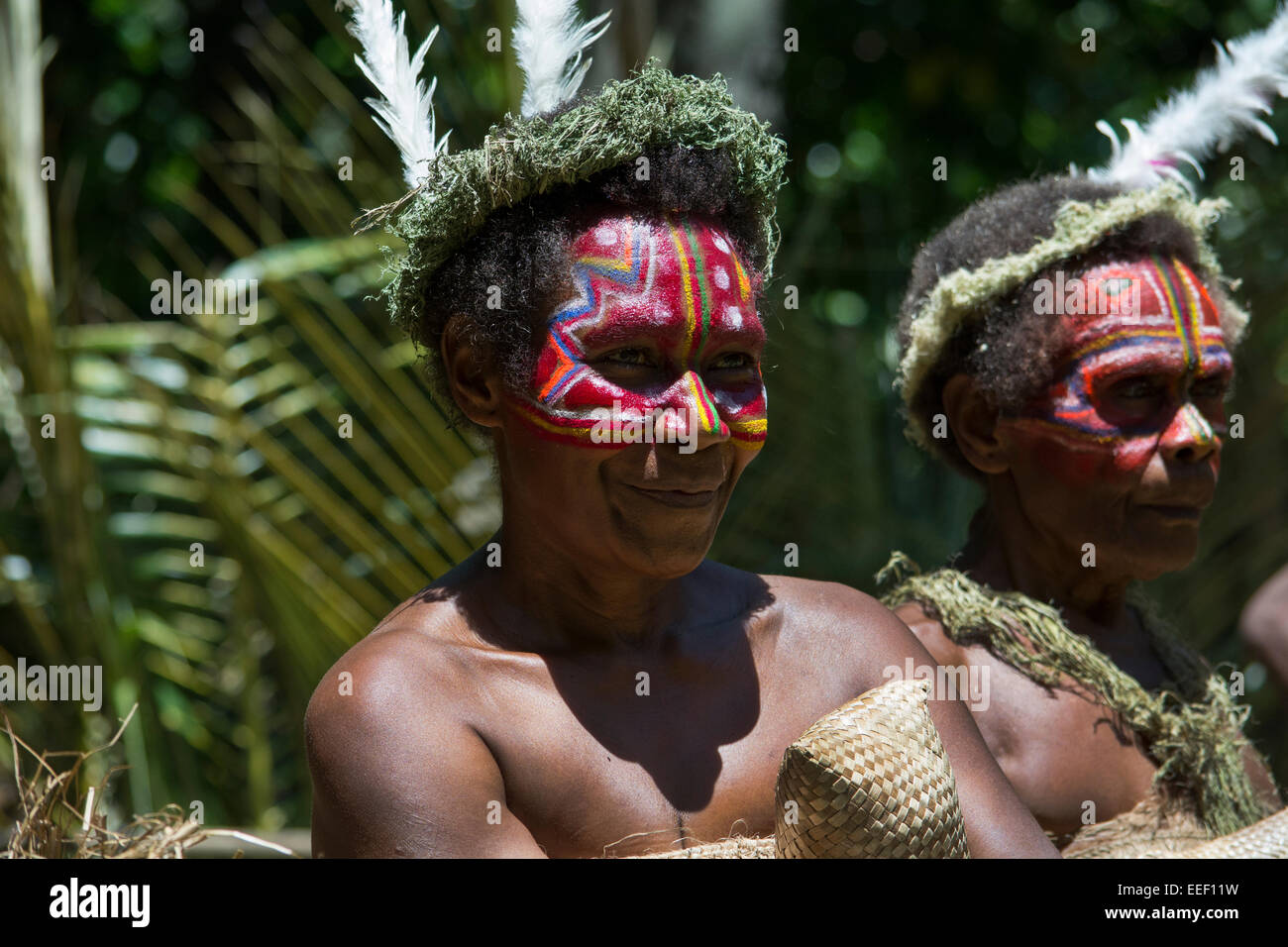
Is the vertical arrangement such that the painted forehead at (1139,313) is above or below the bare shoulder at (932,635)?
above

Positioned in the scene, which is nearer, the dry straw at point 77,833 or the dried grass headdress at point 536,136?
the dried grass headdress at point 536,136

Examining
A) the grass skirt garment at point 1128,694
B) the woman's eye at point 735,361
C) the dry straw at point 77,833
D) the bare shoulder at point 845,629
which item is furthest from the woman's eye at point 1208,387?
the dry straw at point 77,833

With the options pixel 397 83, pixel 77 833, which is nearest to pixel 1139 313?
pixel 397 83

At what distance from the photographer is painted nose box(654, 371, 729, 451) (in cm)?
204

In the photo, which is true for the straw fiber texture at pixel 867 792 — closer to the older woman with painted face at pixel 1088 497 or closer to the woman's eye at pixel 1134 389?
the older woman with painted face at pixel 1088 497

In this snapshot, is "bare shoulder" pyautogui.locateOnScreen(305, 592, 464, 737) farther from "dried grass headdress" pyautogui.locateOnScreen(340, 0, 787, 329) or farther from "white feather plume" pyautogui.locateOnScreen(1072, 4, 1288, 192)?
"white feather plume" pyautogui.locateOnScreen(1072, 4, 1288, 192)

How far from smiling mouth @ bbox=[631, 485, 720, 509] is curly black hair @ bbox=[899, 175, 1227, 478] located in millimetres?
1094

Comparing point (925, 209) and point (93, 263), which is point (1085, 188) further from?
point (93, 263)

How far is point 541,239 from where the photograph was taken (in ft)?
7.02

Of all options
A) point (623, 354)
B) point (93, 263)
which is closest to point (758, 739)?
point (623, 354)

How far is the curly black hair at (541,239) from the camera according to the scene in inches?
83.7

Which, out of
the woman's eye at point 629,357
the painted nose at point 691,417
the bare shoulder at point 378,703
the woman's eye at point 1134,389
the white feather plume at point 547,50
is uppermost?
the white feather plume at point 547,50

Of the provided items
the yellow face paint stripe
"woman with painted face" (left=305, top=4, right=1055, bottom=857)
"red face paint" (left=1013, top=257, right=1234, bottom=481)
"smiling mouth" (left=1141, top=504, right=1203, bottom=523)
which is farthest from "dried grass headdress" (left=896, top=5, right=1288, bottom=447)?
the yellow face paint stripe

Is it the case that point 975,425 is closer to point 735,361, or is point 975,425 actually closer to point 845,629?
point 845,629
